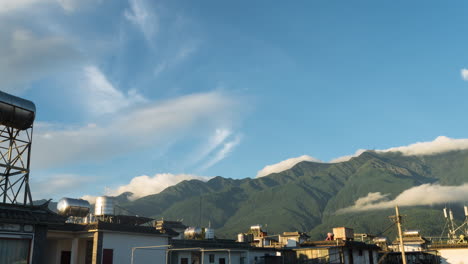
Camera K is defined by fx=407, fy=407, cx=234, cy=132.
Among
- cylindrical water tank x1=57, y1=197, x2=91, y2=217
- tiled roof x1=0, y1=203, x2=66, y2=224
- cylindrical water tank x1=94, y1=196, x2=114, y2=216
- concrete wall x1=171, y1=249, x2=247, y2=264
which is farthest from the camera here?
cylindrical water tank x1=94, y1=196, x2=114, y2=216

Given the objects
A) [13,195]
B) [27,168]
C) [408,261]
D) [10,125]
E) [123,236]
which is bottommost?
[408,261]

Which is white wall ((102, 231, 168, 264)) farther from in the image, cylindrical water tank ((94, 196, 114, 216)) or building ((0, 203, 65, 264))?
building ((0, 203, 65, 264))

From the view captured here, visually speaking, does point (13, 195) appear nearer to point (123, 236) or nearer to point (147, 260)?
point (123, 236)

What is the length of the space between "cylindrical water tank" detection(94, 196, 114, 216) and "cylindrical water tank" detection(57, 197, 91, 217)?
1.42 meters

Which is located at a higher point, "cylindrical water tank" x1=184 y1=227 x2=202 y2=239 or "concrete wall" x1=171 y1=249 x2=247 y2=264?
"cylindrical water tank" x1=184 y1=227 x2=202 y2=239

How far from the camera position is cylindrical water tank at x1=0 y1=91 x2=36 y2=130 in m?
28.5

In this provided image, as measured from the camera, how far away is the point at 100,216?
4725cm

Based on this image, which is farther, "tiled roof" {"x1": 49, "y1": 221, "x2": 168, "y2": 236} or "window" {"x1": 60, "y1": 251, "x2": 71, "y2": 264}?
"window" {"x1": 60, "y1": 251, "x2": 71, "y2": 264}

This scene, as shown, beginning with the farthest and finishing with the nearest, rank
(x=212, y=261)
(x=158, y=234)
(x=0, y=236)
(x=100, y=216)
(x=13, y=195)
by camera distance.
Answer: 1. (x=212, y=261)
2. (x=100, y=216)
3. (x=158, y=234)
4. (x=13, y=195)
5. (x=0, y=236)

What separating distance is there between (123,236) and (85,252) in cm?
460

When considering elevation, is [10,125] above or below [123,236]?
above

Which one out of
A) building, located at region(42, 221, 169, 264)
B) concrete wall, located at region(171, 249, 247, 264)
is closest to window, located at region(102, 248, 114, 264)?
building, located at region(42, 221, 169, 264)

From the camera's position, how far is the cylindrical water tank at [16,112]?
28.5 meters

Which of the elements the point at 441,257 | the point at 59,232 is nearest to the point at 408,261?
the point at 441,257
